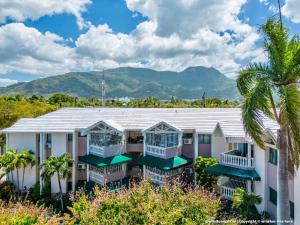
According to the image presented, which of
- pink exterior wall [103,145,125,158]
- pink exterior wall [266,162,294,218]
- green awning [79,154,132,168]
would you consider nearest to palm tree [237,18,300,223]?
pink exterior wall [266,162,294,218]

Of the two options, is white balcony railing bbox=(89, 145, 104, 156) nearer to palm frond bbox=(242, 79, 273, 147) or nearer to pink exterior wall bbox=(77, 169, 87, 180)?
pink exterior wall bbox=(77, 169, 87, 180)

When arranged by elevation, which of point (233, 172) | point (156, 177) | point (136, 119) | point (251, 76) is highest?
point (251, 76)

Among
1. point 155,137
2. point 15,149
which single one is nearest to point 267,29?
point 155,137

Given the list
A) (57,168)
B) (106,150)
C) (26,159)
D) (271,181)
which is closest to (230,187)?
(271,181)

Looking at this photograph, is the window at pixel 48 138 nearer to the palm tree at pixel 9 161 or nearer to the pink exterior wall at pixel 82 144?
the pink exterior wall at pixel 82 144

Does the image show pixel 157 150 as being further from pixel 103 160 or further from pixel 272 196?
pixel 272 196
